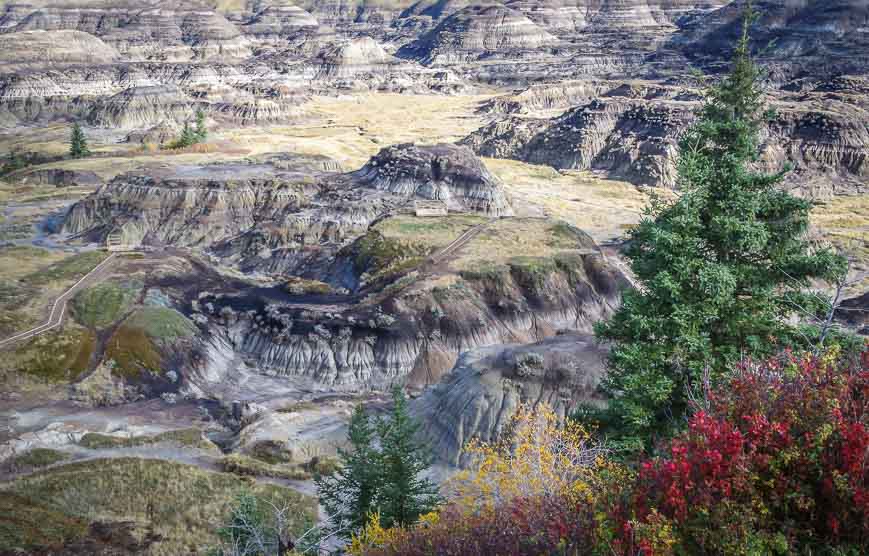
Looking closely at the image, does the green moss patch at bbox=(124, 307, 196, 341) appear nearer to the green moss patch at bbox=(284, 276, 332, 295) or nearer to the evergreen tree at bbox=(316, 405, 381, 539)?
the green moss patch at bbox=(284, 276, 332, 295)

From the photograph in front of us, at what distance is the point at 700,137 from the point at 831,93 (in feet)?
420

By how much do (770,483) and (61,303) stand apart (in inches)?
2143

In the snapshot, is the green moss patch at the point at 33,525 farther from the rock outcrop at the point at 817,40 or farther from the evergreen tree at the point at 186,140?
the rock outcrop at the point at 817,40

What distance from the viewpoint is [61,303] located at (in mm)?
54281

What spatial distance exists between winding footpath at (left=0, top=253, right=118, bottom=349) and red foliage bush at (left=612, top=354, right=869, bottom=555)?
46896 millimetres

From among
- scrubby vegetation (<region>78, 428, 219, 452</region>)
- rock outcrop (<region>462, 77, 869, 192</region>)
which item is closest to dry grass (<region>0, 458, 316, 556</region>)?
scrubby vegetation (<region>78, 428, 219, 452</region>)

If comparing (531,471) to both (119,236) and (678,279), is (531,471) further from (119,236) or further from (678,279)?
(119,236)

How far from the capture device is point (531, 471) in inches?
754

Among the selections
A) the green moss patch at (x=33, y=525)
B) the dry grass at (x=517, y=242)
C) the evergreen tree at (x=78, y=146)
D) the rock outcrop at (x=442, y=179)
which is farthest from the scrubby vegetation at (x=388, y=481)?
the evergreen tree at (x=78, y=146)

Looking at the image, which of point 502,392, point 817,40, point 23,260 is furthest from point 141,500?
point 817,40

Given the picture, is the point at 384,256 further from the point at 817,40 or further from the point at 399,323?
the point at 817,40

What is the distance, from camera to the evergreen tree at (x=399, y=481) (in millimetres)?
22000

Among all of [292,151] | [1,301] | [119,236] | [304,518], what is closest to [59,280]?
[1,301]

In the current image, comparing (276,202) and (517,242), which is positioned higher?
(517,242)
